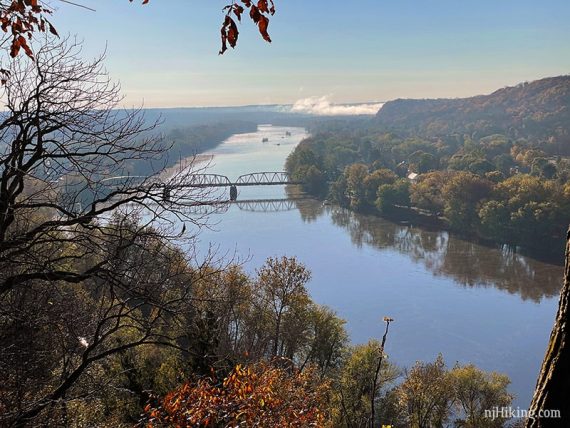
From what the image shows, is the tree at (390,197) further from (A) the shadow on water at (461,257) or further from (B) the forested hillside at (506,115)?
(B) the forested hillside at (506,115)

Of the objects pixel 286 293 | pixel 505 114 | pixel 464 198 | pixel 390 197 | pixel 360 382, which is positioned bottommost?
pixel 360 382

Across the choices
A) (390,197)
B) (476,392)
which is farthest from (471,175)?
(476,392)

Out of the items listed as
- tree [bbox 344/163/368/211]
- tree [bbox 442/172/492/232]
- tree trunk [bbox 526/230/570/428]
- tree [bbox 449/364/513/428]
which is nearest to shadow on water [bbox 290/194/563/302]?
tree [bbox 442/172/492/232]

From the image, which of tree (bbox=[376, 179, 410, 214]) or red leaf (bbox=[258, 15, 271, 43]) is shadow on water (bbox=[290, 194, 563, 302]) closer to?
tree (bbox=[376, 179, 410, 214])

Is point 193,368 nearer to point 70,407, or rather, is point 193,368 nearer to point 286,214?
point 70,407

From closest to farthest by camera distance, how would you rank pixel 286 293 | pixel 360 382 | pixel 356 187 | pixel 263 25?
pixel 263 25, pixel 360 382, pixel 286 293, pixel 356 187

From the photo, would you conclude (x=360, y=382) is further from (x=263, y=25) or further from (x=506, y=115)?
(x=506, y=115)

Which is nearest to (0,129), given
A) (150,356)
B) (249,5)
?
(249,5)
